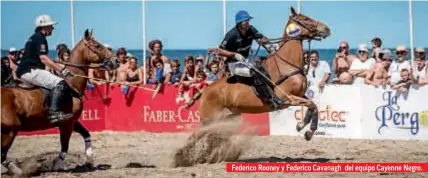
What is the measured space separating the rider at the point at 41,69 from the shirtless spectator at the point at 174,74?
7231 mm

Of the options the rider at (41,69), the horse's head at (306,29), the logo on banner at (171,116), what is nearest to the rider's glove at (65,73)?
the rider at (41,69)

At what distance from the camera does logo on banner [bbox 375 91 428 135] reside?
55.1ft

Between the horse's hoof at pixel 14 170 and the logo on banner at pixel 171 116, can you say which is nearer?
the horse's hoof at pixel 14 170

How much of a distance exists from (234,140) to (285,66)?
1531 millimetres

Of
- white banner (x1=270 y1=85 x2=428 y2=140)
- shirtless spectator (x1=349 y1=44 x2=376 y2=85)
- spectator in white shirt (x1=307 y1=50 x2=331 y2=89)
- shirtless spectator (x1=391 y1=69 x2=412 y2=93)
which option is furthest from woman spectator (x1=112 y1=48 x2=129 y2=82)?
shirtless spectator (x1=391 y1=69 x2=412 y2=93)

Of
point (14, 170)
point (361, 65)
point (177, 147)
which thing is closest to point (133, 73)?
point (361, 65)

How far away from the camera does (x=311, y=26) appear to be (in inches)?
537

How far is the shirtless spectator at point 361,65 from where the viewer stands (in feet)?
57.9

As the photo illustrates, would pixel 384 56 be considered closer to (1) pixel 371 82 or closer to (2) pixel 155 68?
(1) pixel 371 82

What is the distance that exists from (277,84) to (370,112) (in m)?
4.38

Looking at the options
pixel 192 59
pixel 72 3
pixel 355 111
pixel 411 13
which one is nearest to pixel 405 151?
pixel 355 111

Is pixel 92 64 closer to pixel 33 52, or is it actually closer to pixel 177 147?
pixel 33 52

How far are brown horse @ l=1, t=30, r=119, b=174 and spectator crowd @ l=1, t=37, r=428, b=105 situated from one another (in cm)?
275
